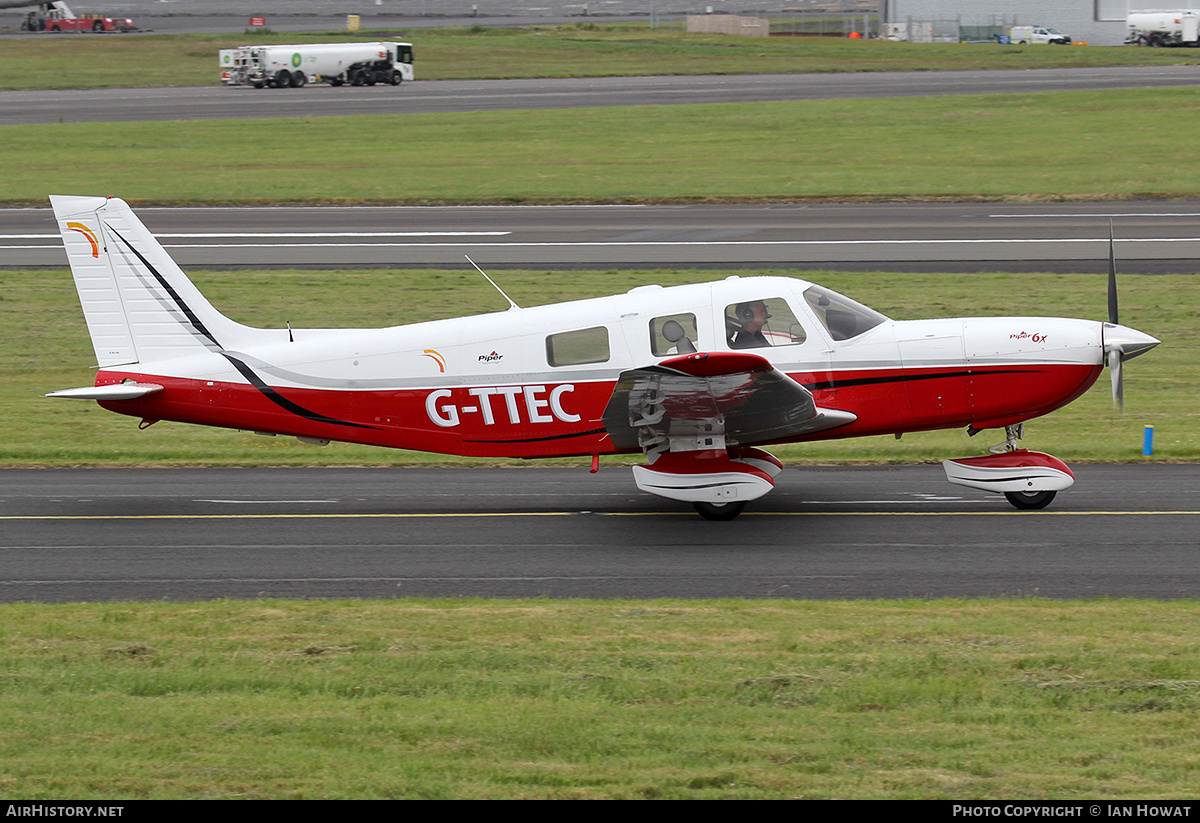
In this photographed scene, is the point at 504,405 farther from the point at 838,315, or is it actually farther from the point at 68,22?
the point at 68,22

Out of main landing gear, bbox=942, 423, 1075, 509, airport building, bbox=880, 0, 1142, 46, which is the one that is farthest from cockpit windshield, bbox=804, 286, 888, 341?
airport building, bbox=880, 0, 1142, 46

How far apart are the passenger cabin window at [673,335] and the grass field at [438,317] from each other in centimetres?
412

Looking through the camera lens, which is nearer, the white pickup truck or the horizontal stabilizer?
the horizontal stabilizer

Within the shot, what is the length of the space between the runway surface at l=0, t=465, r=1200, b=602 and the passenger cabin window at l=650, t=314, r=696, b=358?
1.96m

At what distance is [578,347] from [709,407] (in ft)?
5.41

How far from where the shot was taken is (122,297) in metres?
14.3

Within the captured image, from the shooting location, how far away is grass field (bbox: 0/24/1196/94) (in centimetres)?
6919

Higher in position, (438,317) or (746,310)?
(746,310)

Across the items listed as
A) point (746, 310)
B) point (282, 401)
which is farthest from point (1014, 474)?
point (282, 401)

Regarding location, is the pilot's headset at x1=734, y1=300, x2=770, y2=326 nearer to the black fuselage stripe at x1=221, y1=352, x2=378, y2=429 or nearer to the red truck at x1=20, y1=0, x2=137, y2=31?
the black fuselage stripe at x1=221, y1=352, x2=378, y2=429
